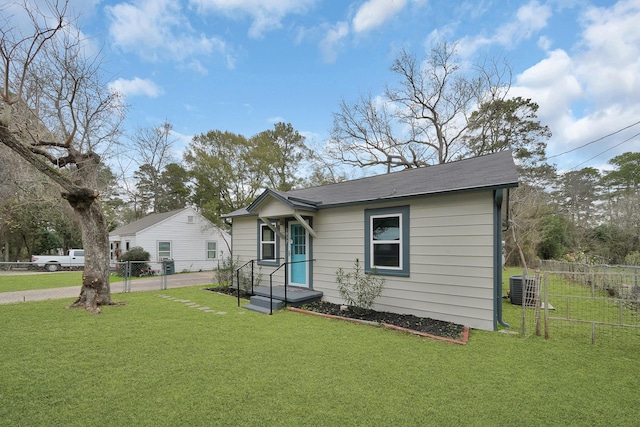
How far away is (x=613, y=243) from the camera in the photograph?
1748cm

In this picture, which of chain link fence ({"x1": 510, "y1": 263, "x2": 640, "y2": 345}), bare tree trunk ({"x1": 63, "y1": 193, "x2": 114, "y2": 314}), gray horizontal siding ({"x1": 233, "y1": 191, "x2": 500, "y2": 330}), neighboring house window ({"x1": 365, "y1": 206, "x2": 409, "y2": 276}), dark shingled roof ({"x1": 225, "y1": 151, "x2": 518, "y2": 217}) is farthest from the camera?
bare tree trunk ({"x1": 63, "y1": 193, "x2": 114, "y2": 314})

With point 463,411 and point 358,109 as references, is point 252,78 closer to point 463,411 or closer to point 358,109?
point 358,109

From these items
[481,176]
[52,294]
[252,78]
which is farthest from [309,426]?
[252,78]

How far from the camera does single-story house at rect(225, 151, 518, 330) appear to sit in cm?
520

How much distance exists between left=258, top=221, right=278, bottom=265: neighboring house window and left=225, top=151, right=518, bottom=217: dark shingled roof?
3.82 ft

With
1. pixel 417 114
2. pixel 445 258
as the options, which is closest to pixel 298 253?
pixel 445 258

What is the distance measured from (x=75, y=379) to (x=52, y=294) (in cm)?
876

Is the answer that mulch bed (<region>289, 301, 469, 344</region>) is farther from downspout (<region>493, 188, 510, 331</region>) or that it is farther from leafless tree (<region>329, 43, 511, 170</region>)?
leafless tree (<region>329, 43, 511, 170</region>)

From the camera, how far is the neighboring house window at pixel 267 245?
9.00m

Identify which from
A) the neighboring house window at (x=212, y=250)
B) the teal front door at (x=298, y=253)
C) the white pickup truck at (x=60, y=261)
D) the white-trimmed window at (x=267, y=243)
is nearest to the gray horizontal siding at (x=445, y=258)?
the teal front door at (x=298, y=253)

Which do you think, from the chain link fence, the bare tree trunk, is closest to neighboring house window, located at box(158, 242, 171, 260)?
the bare tree trunk

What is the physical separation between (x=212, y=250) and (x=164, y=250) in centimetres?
317

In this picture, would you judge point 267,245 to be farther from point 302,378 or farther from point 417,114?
point 417,114

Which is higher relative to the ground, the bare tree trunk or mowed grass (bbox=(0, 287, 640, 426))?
the bare tree trunk
